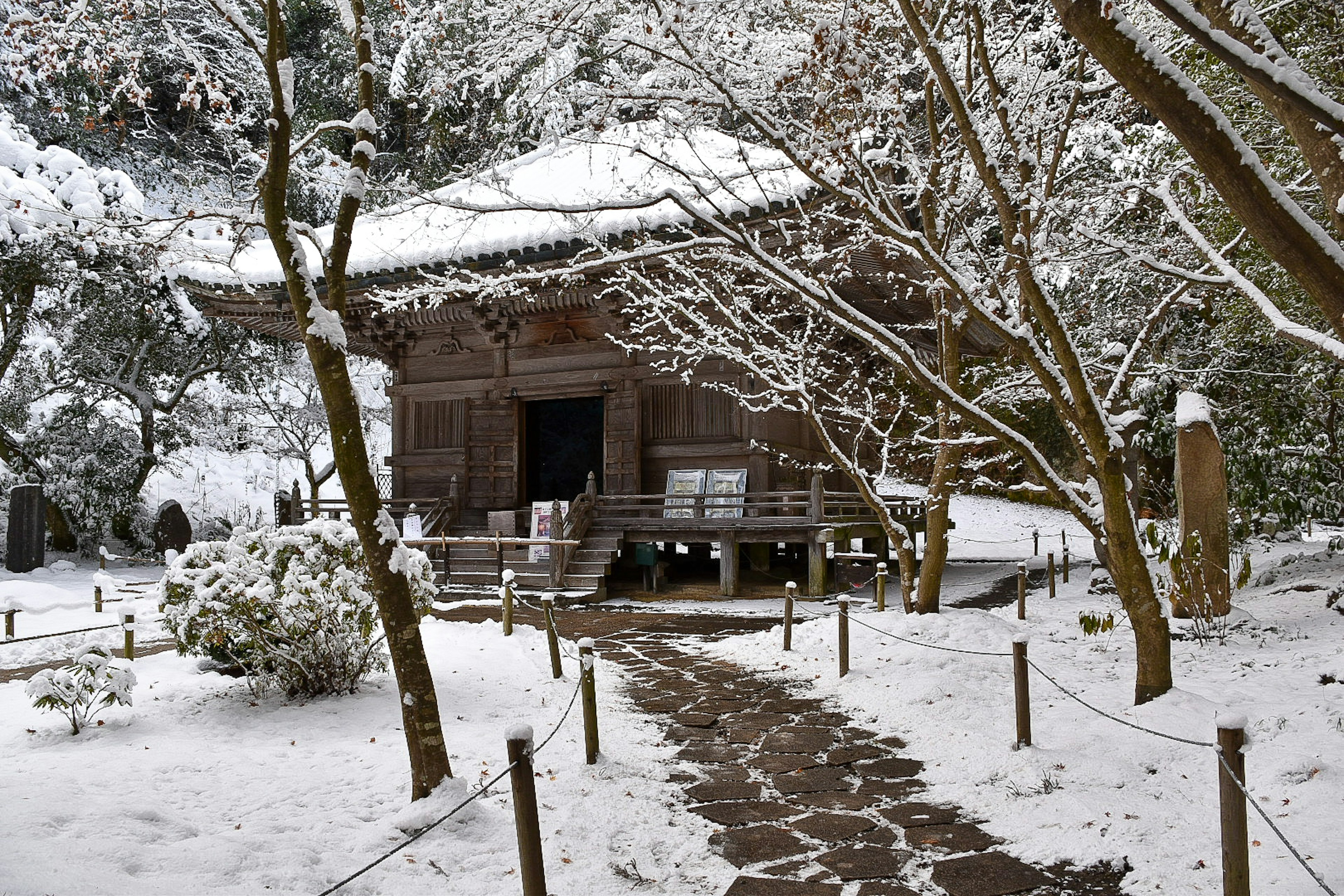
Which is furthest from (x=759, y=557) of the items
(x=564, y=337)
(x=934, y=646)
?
(x=934, y=646)

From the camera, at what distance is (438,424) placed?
53.4 ft

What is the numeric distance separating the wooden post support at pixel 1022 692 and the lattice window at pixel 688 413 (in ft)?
28.9

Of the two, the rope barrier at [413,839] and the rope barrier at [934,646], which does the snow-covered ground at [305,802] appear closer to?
the rope barrier at [413,839]

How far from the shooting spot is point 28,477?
51.9 feet

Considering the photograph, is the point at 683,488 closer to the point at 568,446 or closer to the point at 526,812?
the point at 568,446

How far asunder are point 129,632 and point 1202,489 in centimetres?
963

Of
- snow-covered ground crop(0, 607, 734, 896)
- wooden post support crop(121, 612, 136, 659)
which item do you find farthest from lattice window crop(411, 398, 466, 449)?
snow-covered ground crop(0, 607, 734, 896)

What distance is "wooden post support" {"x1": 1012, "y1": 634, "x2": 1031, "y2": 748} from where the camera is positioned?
4.89 metres

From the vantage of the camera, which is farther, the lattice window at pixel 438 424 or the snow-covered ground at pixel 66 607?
the lattice window at pixel 438 424

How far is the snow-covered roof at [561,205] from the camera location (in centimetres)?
535

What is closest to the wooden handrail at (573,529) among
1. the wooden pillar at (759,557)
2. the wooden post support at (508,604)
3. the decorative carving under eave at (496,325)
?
the wooden pillar at (759,557)

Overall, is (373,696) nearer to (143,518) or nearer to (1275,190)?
(1275,190)

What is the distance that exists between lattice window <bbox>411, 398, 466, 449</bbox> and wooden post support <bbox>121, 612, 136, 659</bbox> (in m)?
8.83

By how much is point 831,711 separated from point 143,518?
16267mm
